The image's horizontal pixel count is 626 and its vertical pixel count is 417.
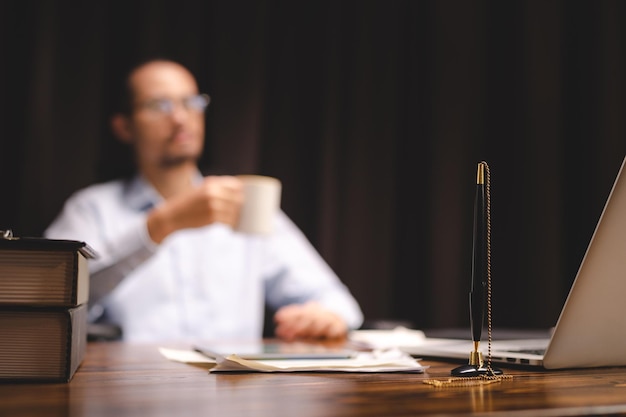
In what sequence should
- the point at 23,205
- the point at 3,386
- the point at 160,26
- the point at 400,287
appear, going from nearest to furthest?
1. the point at 3,386
2. the point at 23,205
3. the point at 160,26
4. the point at 400,287

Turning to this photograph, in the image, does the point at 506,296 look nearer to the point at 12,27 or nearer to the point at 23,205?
the point at 23,205

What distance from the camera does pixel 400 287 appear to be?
254 centimetres

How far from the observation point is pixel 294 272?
2322 mm

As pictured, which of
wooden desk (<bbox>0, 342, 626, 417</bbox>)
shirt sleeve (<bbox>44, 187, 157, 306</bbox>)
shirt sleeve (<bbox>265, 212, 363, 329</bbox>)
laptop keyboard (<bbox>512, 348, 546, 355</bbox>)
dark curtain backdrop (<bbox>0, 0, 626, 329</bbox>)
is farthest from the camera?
shirt sleeve (<bbox>265, 212, 363, 329</bbox>)

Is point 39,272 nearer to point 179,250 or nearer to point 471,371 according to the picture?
point 471,371

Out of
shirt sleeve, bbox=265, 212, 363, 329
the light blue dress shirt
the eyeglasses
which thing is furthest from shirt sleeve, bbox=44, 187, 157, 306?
shirt sleeve, bbox=265, 212, 363, 329

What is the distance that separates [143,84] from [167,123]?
17 cm

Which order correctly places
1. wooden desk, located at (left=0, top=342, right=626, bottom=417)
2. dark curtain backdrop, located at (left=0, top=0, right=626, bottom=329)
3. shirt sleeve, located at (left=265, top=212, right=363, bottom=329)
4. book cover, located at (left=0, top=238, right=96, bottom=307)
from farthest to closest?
1. shirt sleeve, located at (left=265, top=212, right=363, bottom=329)
2. dark curtain backdrop, located at (left=0, top=0, right=626, bottom=329)
3. book cover, located at (left=0, top=238, right=96, bottom=307)
4. wooden desk, located at (left=0, top=342, right=626, bottom=417)

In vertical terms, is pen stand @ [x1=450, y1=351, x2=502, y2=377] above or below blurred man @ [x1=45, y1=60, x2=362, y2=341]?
below

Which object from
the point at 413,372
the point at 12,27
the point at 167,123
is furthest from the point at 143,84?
the point at 413,372

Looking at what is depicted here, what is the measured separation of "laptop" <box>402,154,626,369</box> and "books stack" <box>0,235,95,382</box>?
43 centimetres

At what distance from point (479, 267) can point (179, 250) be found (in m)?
1.72

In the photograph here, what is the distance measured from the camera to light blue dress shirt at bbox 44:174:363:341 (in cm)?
214

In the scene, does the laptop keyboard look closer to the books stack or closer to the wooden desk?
the wooden desk
